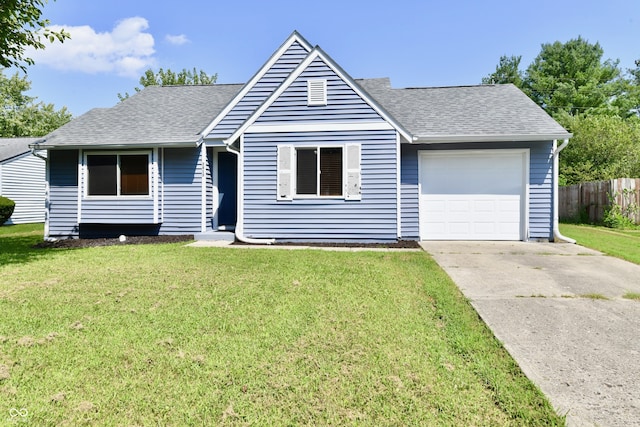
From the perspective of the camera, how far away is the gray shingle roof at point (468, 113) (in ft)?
29.1

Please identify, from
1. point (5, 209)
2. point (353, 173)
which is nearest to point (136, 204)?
point (353, 173)

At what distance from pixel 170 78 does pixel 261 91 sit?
32335 millimetres

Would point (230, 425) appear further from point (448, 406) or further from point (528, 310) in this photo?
point (528, 310)

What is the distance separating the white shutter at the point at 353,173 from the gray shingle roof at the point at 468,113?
1.92 metres

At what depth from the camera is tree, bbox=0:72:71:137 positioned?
3256 cm

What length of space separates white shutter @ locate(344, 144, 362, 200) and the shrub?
55.8 ft

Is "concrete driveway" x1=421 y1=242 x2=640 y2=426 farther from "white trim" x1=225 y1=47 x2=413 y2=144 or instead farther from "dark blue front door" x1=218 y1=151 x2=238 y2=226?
"dark blue front door" x1=218 y1=151 x2=238 y2=226

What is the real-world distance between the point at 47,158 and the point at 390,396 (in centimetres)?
1253

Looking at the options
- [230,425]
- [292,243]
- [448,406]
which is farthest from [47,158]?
[448,406]

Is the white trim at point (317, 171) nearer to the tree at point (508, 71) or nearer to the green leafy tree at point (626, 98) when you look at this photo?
the tree at point (508, 71)

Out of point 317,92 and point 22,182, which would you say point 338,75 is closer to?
point 317,92

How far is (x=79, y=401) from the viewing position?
210cm

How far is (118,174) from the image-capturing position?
388 inches

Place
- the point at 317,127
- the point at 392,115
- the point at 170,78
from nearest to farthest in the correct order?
the point at 392,115
the point at 317,127
the point at 170,78
